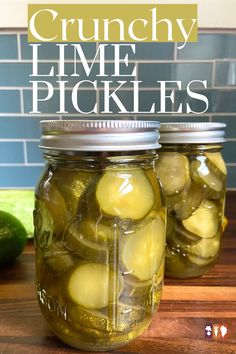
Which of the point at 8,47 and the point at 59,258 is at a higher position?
the point at 8,47

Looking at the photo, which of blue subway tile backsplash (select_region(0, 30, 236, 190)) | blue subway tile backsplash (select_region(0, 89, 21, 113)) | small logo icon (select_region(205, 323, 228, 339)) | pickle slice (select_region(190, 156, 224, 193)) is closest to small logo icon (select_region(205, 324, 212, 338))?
small logo icon (select_region(205, 323, 228, 339))

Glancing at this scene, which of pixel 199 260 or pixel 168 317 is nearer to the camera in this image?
pixel 168 317

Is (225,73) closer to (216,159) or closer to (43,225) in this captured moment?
(216,159)

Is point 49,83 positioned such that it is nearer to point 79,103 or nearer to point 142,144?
point 79,103

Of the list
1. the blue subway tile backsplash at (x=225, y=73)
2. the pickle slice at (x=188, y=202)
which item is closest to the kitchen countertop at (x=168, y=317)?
the pickle slice at (x=188, y=202)

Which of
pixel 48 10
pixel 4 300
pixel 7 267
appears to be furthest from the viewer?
pixel 48 10

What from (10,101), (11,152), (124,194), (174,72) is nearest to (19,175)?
(11,152)

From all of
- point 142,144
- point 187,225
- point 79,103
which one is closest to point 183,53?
point 79,103
